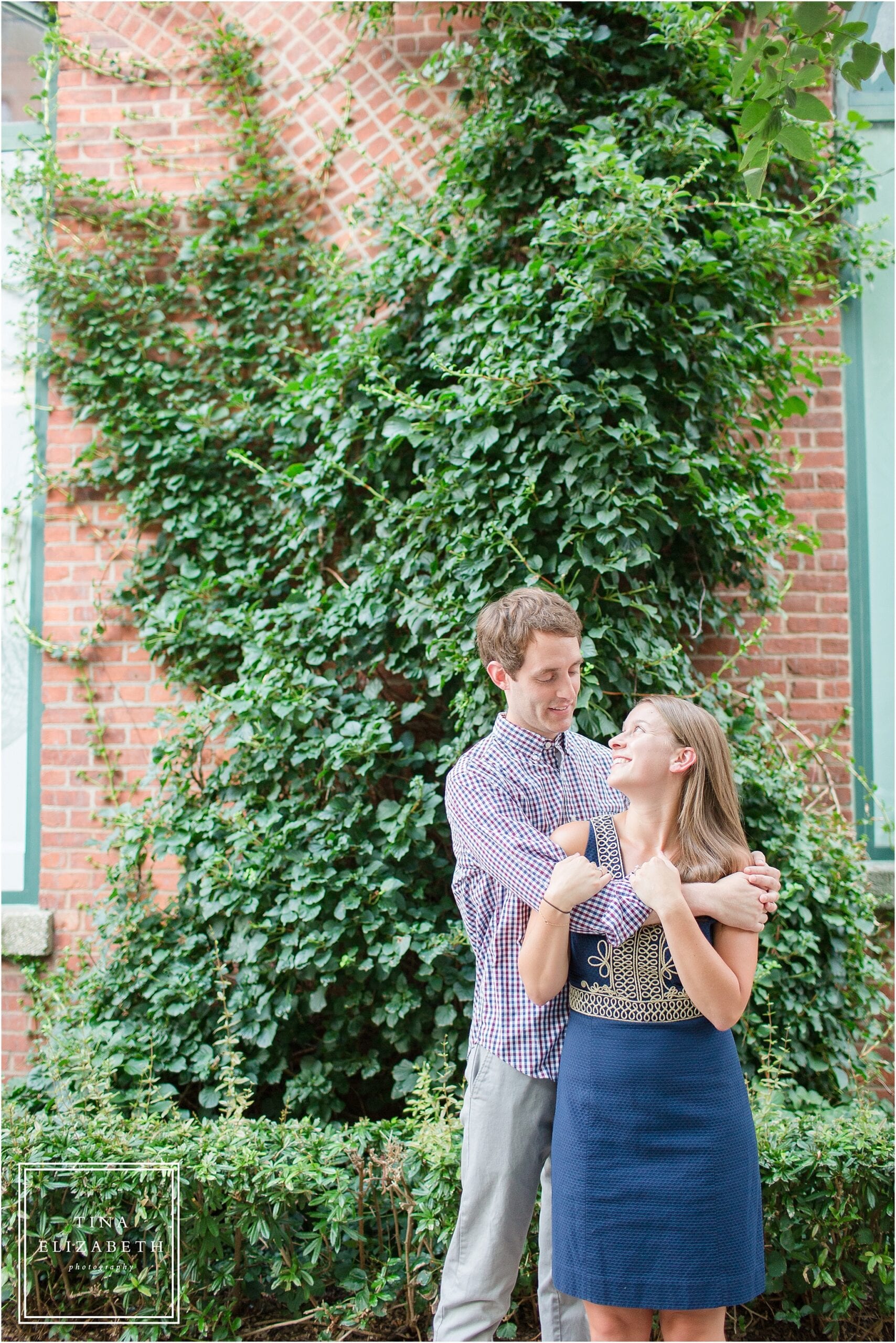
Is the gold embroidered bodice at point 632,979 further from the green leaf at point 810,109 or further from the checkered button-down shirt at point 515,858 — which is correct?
the green leaf at point 810,109

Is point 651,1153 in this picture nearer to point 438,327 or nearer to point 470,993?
point 470,993

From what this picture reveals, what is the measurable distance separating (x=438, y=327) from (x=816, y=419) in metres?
1.57

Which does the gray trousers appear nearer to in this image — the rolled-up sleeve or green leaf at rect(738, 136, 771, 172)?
the rolled-up sleeve

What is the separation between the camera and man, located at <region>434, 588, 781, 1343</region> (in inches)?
75.0

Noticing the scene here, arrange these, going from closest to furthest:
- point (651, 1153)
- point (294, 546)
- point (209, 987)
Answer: point (651, 1153) → point (209, 987) → point (294, 546)

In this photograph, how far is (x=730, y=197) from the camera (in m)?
3.41

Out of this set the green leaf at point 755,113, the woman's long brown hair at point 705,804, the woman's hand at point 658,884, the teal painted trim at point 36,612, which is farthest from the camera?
the teal painted trim at point 36,612

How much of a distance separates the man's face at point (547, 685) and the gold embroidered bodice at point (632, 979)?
45 cm

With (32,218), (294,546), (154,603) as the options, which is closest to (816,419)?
(294,546)

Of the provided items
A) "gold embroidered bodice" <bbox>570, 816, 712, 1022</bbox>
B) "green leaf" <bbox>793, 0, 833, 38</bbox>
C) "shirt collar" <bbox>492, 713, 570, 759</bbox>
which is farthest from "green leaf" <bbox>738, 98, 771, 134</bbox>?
"gold embroidered bodice" <bbox>570, 816, 712, 1022</bbox>

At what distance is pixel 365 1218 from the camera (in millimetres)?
2584

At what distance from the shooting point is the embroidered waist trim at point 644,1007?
5.69 feet

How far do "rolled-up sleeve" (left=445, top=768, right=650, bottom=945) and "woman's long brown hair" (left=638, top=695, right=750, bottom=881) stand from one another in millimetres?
134

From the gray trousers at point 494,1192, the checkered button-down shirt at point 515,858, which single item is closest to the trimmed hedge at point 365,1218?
the gray trousers at point 494,1192
